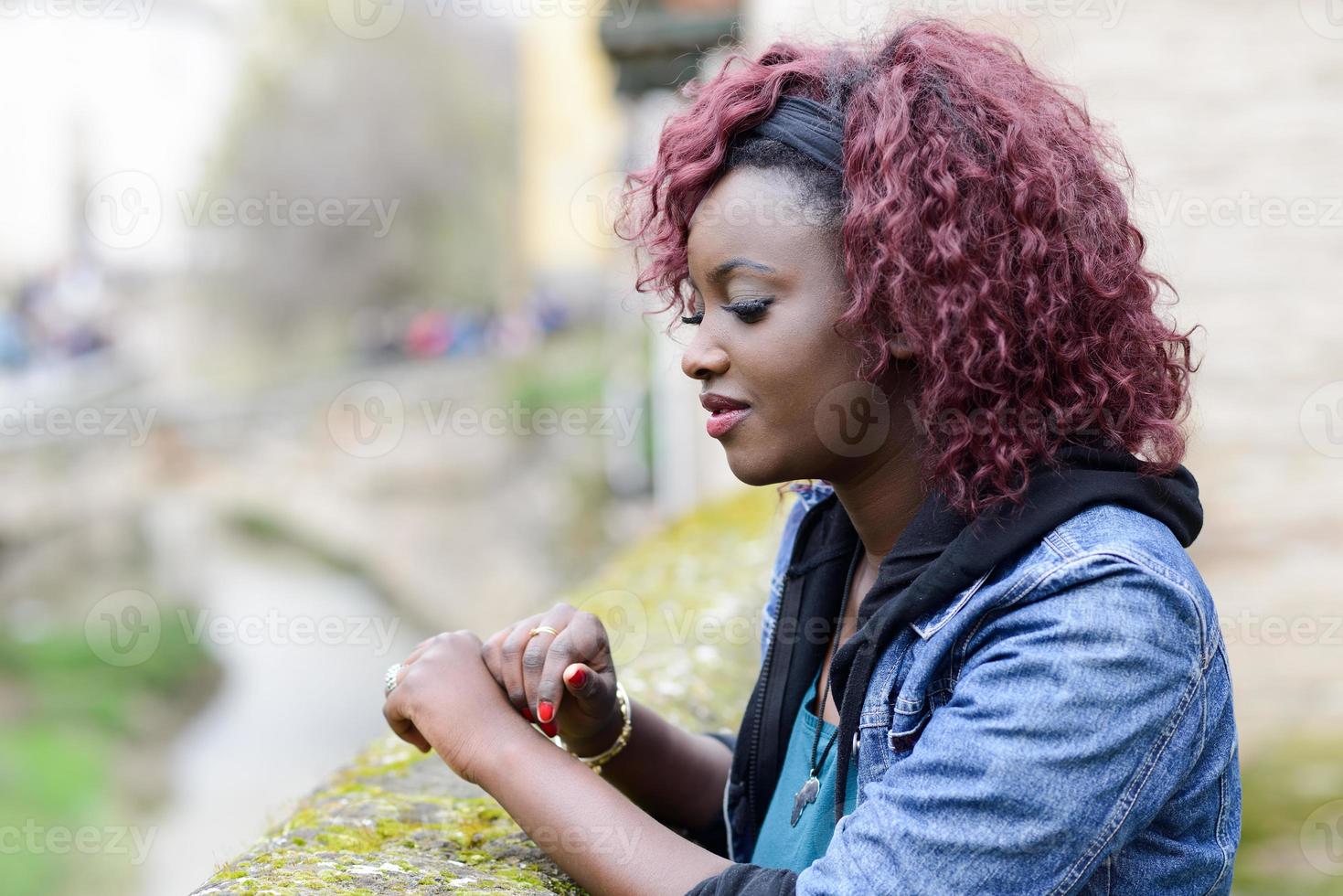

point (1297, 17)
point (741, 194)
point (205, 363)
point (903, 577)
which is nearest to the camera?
point (903, 577)

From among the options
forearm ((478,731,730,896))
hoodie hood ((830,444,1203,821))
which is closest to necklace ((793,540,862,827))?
hoodie hood ((830,444,1203,821))

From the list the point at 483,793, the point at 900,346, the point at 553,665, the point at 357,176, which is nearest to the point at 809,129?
the point at 900,346

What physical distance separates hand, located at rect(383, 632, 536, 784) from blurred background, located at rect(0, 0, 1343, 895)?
59 centimetres

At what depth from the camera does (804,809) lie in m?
1.99

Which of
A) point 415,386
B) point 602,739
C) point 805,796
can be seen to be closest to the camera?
point 805,796

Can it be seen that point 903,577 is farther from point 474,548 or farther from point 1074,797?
point 474,548

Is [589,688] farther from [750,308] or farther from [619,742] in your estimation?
[750,308]

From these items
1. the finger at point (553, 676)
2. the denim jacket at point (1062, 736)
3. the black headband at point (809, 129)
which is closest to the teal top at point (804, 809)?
the denim jacket at point (1062, 736)

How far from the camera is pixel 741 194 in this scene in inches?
73.5

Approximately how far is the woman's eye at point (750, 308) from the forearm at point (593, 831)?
74 centimetres

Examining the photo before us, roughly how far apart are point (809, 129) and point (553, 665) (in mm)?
951

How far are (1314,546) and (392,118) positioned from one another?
1211 inches

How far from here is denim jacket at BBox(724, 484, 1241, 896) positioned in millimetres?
1434

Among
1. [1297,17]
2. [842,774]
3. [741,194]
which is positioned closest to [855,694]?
[842,774]
